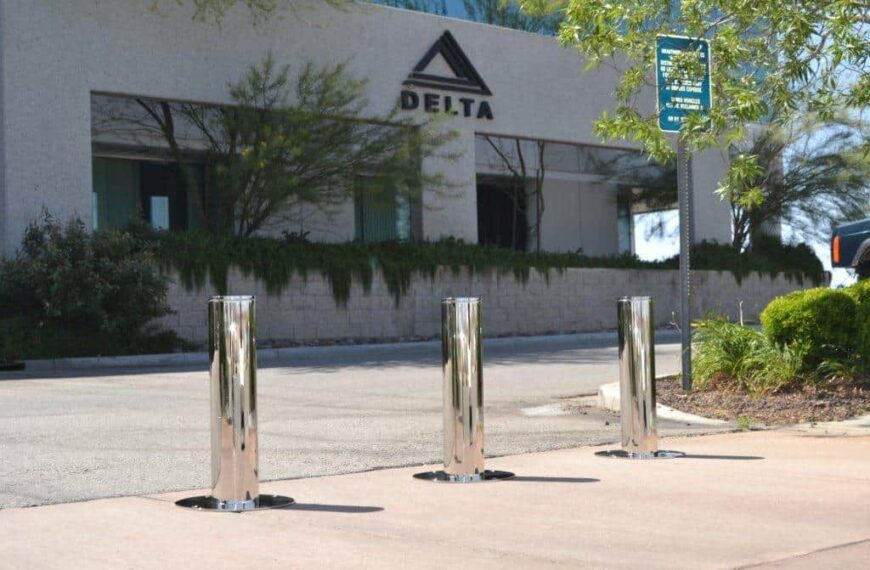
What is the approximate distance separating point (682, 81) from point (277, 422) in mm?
4566

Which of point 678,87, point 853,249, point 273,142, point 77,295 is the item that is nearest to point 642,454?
point 678,87

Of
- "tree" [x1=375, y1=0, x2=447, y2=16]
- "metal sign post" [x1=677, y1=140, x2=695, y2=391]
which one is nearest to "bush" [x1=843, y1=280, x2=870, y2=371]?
"metal sign post" [x1=677, y1=140, x2=695, y2=391]

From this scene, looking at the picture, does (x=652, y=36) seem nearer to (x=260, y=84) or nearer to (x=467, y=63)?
(x=260, y=84)

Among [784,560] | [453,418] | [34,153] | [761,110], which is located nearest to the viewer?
[784,560]

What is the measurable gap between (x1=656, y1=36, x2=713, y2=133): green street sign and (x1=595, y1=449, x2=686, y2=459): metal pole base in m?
3.63

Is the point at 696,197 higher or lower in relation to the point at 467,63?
lower

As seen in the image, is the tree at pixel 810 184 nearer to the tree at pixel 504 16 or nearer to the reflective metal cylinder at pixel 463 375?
the tree at pixel 504 16

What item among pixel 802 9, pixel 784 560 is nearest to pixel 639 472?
pixel 784 560

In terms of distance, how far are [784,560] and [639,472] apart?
2404 mm

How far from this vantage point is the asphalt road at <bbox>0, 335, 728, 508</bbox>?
24.4 feet

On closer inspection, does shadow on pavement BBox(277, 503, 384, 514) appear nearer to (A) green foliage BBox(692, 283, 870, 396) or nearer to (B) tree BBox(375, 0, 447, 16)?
(A) green foliage BBox(692, 283, 870, 396)

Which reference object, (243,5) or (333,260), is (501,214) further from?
(243,5)

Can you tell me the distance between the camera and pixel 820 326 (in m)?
11.1

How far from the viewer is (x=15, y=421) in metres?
10.5
